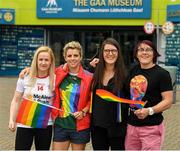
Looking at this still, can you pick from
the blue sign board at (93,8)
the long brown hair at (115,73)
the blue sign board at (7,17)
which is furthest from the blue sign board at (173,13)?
the long brown hair at (115,73)

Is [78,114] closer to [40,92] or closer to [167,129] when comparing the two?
[40,92]

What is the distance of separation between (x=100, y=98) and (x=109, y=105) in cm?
11

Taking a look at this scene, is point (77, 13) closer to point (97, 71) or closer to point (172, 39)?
point (172, 39)

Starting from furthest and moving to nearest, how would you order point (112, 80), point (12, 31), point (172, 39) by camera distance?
point (12, 31)
point (172, 39)
point (112, 80)

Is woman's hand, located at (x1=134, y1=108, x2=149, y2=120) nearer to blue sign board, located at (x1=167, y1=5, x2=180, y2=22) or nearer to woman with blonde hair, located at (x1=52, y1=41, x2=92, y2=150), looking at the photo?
woman with blonde hair, located at (x1=52, y1=41, x2=92, y2=150)

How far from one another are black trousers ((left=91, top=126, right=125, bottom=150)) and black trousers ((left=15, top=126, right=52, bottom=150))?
478 mm

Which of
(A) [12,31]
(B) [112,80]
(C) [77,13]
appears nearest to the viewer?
(B) [112,80]

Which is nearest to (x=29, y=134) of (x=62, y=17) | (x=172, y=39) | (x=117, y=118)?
(x=117, y=118)

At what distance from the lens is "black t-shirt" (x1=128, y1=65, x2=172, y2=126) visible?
3.97 meters

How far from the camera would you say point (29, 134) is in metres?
4.37

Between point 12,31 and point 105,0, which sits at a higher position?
→ point 105,0

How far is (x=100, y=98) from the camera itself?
416cm

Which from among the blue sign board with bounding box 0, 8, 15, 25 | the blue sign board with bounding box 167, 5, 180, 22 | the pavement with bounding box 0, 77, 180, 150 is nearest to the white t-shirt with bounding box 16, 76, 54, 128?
the pavement with bounding box 0, 77, 180, 150

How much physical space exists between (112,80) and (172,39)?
15965 millimetres
